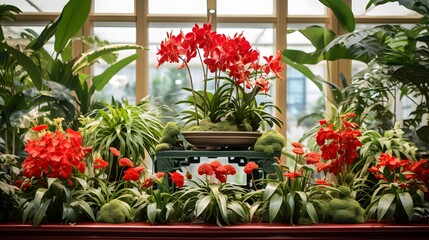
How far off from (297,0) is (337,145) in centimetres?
311

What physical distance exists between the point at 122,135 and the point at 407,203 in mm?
1587

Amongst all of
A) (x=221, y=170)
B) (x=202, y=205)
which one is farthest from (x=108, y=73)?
(x=202, y=205)

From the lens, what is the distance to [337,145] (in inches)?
115

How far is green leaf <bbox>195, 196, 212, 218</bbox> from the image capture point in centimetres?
263

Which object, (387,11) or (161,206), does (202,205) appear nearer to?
(161,206)

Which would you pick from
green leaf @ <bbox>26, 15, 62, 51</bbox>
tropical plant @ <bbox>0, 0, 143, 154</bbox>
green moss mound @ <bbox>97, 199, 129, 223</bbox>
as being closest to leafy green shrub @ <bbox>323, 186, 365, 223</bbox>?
green moss mound @ <bbox>97, 199, 129, 223</bbox>

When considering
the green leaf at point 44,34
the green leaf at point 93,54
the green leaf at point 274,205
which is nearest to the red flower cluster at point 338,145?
the green leaf at point 274,205

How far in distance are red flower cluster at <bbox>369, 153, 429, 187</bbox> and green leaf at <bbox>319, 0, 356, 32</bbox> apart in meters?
2.12

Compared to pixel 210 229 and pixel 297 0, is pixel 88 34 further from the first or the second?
pixel 210 229

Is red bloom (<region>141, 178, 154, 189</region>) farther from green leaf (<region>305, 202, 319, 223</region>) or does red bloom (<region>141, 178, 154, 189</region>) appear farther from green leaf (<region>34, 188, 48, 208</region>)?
green leaf (<region>305, 202, 319, 223</region>)

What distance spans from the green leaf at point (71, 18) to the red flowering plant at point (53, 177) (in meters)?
1.55

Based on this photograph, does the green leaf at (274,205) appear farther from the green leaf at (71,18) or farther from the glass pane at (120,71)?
the glass pane at (120,71)

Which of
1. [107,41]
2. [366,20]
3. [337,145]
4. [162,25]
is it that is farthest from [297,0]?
[337,145]

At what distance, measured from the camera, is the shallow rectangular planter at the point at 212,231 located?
2.62 m
